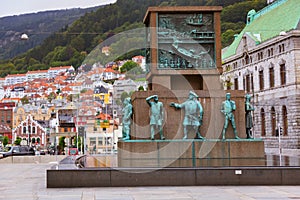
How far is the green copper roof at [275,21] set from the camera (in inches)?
2315

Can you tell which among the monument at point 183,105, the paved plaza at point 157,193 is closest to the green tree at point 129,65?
the monument at point 183,105

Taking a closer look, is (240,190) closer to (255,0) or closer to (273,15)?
(273,15)

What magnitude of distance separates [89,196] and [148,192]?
5.74 ft

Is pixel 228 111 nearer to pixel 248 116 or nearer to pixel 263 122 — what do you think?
pixel 248 116

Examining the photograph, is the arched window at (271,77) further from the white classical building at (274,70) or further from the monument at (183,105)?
the monument at (183,105)

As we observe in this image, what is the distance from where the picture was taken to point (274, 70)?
203 feet

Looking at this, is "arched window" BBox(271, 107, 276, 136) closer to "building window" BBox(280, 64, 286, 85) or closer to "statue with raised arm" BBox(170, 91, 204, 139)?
"building window" BBox(280, 64, 286, 85)

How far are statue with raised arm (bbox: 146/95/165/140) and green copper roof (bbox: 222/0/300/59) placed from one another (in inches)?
1605

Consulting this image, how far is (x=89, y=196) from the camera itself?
13.7 metres

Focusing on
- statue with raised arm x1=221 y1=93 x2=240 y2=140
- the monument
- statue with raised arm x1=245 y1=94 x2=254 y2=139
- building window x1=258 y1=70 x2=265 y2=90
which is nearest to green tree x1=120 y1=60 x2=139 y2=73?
building window x1=258 y1=70 x2=265 y2=90

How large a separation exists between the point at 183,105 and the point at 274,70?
44966 millimetres

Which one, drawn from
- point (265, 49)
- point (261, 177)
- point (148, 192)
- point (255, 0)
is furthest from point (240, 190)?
point (255, 0)

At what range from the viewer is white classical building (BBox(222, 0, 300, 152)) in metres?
56.2

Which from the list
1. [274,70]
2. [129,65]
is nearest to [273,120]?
[274,70]
